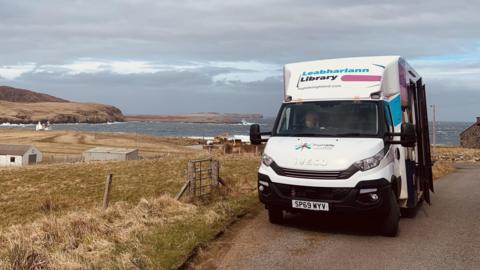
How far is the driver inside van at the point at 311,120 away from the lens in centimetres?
800

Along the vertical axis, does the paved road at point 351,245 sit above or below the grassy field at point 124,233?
below

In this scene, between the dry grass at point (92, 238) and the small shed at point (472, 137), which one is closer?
the dry grass at point (92, 238)

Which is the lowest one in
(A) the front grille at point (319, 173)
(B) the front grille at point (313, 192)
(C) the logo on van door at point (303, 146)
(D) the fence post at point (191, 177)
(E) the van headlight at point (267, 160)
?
(D) the fence post at point (191, 177)

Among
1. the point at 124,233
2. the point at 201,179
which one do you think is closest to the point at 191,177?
the point at 201,179

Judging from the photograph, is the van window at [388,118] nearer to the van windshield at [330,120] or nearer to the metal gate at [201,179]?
the van windshield at [330,120]

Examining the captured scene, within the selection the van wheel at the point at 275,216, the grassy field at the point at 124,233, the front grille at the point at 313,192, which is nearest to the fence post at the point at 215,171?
the grassy field at the point at 124,233

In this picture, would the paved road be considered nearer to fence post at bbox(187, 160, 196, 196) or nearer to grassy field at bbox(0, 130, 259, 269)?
grassy field at bbox(0, 130, 259, 269)

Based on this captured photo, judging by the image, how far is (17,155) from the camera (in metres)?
59.9

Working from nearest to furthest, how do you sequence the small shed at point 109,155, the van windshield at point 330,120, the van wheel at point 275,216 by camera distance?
the van windshield at point 330,120, the van wheel at point 275,216, the small shed at point 109,155

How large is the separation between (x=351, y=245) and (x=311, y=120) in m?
2.32

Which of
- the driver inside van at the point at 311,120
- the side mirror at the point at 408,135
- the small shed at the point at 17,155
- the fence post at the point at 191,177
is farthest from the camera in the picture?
the small shed at the point at 17,155

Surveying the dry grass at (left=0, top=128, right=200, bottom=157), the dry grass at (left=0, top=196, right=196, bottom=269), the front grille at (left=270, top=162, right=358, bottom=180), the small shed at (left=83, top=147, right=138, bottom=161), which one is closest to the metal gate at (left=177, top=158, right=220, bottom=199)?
the dry grass at (left=0, top=196, right=196, bottom=269)

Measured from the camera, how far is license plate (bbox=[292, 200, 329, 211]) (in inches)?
276

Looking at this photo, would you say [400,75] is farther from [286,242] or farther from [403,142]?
[286,242]
